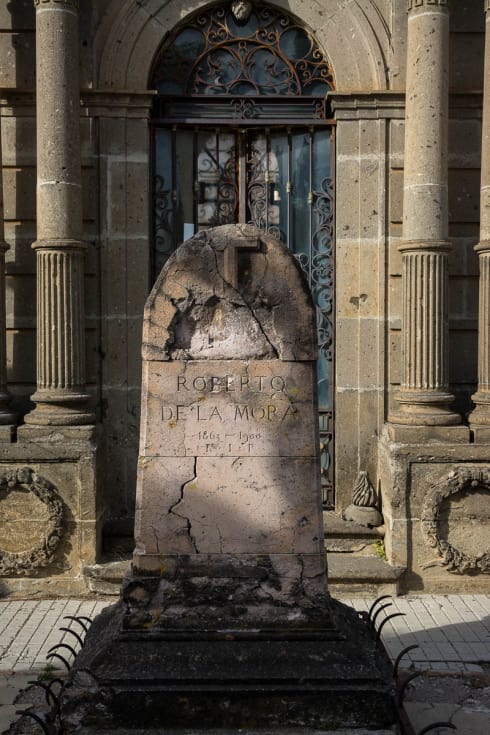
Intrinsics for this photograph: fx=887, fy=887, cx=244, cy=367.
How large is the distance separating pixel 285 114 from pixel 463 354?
10.2 ft

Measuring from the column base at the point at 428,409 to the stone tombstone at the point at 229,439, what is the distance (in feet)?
11.5

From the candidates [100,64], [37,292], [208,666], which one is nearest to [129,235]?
[37,292]

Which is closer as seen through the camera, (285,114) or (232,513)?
(232,513)

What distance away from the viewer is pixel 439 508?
27.1ft

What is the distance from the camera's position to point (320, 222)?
9320 mm

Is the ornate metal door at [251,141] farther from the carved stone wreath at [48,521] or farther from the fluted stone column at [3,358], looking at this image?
the carved stone wreath at [48,521]

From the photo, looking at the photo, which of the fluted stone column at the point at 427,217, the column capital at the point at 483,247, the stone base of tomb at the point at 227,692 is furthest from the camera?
the column capital at the point at 483,247

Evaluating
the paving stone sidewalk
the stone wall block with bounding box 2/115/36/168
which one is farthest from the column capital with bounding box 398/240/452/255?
the stone wall block with bounding box 2/115/36/168

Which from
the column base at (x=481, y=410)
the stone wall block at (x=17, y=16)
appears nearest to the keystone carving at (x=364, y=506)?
the column base at (x=481, y=410)

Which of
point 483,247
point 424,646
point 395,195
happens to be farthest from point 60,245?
point 424,646

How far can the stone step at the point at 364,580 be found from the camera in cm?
815

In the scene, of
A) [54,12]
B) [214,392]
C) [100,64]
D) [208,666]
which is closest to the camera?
[208,666]

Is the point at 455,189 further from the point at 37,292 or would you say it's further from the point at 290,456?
the point at 290,456

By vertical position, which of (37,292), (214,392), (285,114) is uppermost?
(285,114)
